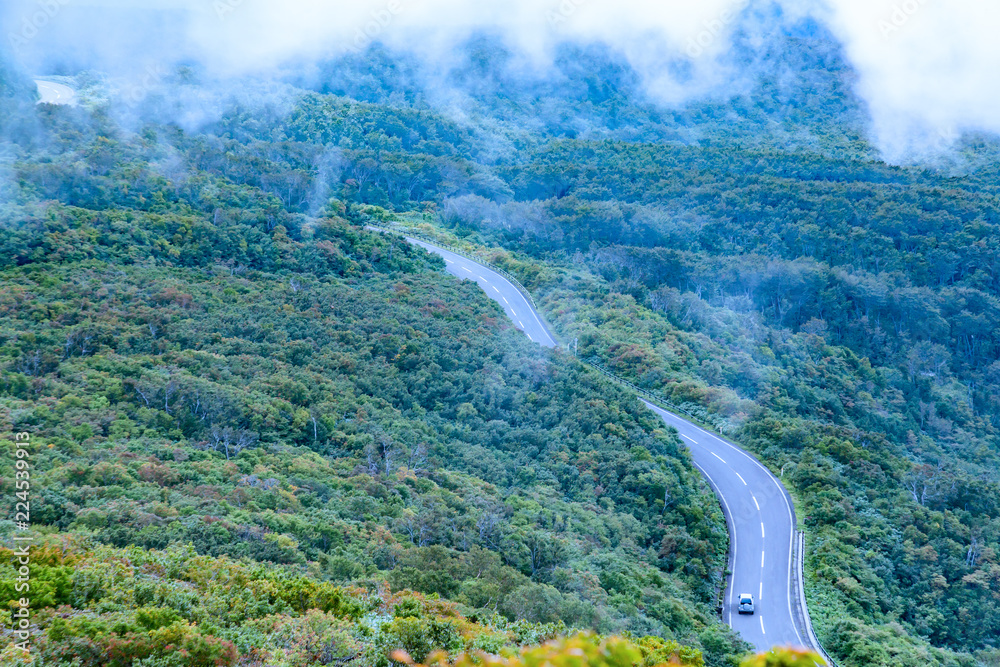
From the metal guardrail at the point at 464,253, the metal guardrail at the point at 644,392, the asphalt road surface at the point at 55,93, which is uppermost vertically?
the asphalt road surface at the point at 55,93

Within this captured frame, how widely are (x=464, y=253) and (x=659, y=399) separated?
24878 millimetres

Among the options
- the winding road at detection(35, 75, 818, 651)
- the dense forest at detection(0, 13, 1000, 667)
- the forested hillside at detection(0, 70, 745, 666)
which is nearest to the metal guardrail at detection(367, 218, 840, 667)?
the winding road at detection(35, 75, 818, 651)

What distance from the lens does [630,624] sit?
20016 mm

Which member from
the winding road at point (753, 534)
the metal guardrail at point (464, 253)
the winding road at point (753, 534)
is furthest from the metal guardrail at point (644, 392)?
the metal guardrail at point (464, 253)

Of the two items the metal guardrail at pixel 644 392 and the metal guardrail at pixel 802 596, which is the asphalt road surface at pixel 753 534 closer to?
the metal guardrail at pixel 802 596

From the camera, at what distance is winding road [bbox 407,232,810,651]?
82.7ft

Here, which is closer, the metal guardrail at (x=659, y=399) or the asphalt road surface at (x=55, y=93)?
the metal guardrail at (x=659, y=399)

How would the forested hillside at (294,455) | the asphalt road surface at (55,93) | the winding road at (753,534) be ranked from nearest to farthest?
the forested hillside at (294,455)
the winding road at (753,534)
the asphalt road surface at (55,93)

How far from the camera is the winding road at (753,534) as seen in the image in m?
25.2

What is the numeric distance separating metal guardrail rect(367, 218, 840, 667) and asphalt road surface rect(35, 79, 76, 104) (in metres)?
27.4

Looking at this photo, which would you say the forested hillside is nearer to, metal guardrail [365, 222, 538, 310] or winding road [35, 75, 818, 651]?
winding road [35, 75, 818, 651]

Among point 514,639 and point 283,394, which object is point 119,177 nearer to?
point 283,394

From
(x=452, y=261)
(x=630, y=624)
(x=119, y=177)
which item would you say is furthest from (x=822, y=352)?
(x=119, y=177)

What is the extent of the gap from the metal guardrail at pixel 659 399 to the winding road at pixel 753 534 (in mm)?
252
